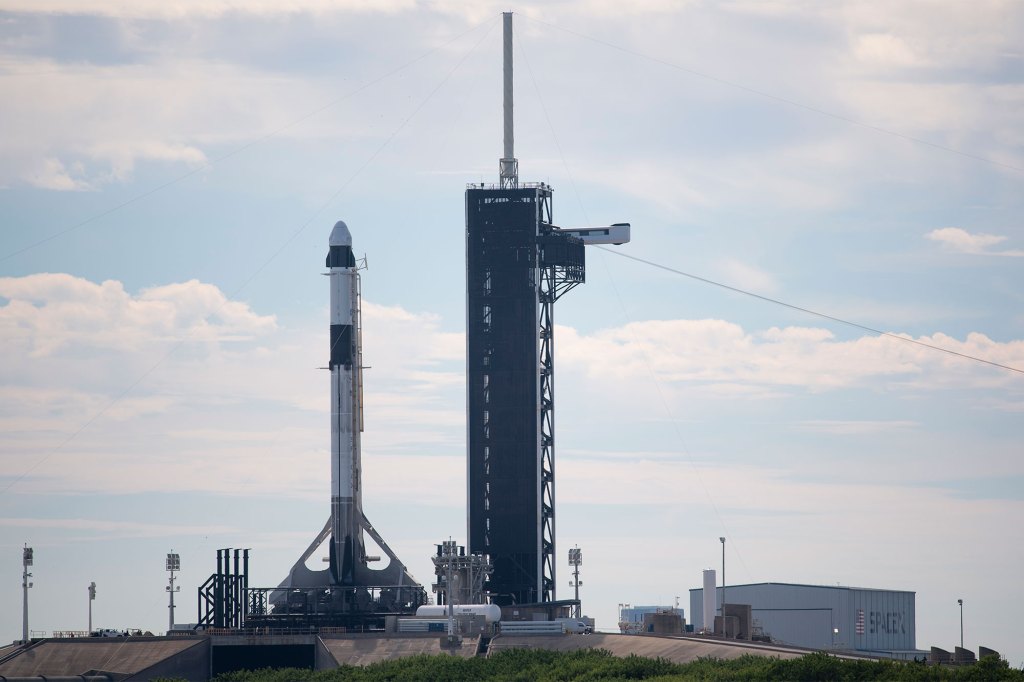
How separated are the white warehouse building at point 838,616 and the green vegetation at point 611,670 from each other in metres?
48.8

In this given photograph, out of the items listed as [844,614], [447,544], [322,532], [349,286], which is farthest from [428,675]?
[844,614]

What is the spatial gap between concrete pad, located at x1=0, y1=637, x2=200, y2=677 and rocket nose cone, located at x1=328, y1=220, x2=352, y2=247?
3466cm

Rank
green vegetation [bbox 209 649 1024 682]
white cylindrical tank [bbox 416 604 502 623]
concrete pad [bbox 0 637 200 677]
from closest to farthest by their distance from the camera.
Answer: green vegetation [bbox 209 649 1024 682] → concrete pad [bbox 0 637 200 677] → white cylindrical tank [bbox 416 604 502 623]

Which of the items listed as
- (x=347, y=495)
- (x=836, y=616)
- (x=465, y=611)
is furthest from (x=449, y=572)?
(x=836, y=616)

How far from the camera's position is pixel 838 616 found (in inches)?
5876

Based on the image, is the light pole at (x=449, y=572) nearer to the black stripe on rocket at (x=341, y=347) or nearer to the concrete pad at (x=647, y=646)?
the concrete pad at (x=647, y=646)

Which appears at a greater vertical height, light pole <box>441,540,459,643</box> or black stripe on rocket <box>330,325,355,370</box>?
black stripe on rocket <box>330,325,355,370</box>

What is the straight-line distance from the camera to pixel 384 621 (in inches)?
5108

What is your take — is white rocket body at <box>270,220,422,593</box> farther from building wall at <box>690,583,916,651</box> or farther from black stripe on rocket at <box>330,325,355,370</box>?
building wall at <box>690,583,916,651</box>

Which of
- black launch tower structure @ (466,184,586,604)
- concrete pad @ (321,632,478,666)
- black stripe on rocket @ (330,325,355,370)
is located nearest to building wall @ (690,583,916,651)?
black launch tower structure @ (466,184,586,604)

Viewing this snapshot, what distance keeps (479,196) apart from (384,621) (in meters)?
37.2

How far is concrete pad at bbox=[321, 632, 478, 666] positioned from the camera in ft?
389

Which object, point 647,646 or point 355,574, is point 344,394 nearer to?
point 355,574

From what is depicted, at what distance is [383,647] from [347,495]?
18.3m
